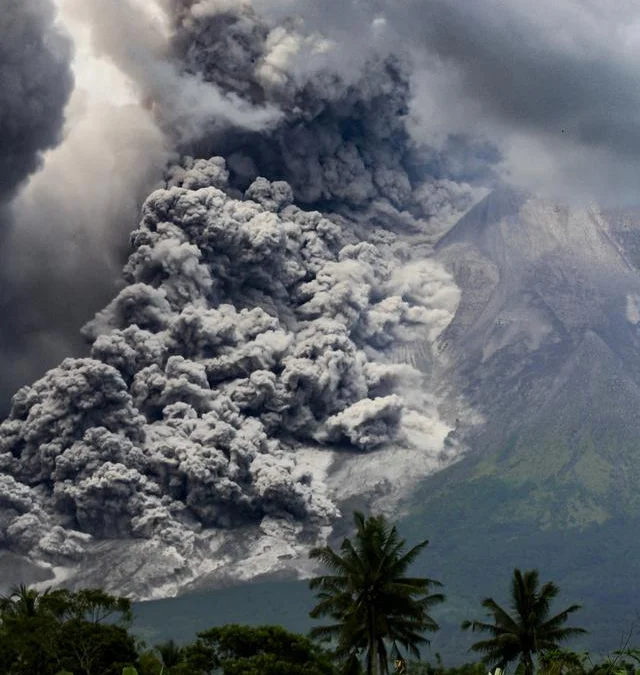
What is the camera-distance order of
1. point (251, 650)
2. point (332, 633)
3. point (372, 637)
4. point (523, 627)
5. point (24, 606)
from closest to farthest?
point (372, 637)
point (332, 633)
point (251, 650)
point (523, 627)
point (24, 606)

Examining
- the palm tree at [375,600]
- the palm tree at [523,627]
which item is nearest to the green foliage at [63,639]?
the palm tree at [375,600]

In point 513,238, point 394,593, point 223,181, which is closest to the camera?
point 394,593

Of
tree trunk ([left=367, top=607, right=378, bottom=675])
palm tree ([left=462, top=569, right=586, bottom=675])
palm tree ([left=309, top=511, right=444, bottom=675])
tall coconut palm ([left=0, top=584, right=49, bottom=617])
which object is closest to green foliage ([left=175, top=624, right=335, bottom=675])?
palm tree ([left=309, top=511, right=444, bottom=675])

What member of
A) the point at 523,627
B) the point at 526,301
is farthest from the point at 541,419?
the point at 523,627

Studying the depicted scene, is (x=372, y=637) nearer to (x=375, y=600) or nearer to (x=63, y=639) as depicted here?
(x=375, y=600)

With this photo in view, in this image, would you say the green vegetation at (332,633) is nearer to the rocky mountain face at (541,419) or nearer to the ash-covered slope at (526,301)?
the rocky mountain face at (541,419)

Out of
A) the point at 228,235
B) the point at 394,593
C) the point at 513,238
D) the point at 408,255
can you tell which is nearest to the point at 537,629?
the point at 394,593

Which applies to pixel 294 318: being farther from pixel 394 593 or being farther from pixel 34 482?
pixel 394 593
